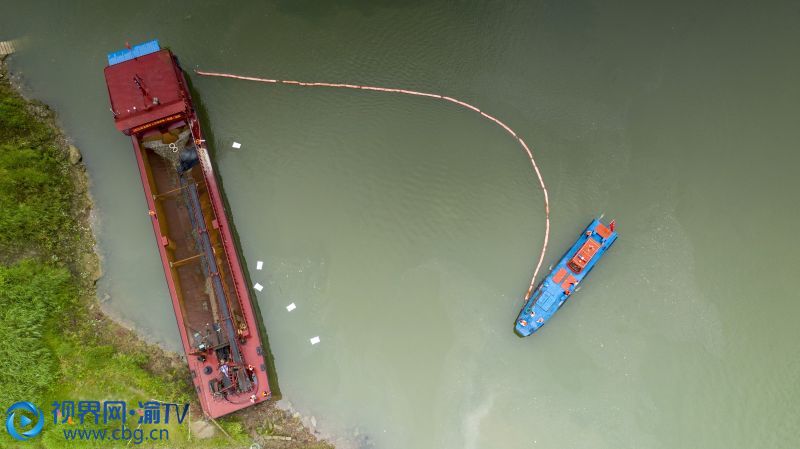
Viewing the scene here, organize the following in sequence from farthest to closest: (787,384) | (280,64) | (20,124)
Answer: (280,64), (20,124), (787,384)

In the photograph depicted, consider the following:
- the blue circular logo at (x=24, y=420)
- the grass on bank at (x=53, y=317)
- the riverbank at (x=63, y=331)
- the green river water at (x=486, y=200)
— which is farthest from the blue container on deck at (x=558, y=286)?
the blue circular logo at (x=24, y=420)

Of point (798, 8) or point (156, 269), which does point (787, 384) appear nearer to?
point (798, 8)

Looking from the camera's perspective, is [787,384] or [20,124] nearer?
[787,384]

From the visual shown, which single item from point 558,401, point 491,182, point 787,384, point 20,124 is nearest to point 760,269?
point 787,384

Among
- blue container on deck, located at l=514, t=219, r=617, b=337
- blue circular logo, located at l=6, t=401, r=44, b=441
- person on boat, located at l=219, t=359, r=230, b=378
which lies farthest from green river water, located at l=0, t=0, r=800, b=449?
blue circular logo, located at l=6, t=401, r=44, b=441

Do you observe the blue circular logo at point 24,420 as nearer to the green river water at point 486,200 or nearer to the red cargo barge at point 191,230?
the green river water at point 486,200

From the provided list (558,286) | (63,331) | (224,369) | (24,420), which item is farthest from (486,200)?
(24,420)
